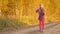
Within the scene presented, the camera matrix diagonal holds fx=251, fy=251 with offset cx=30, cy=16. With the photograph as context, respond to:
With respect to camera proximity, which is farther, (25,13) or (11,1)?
(25,13)

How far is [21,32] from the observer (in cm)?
1508

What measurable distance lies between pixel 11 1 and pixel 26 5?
307 centimetres

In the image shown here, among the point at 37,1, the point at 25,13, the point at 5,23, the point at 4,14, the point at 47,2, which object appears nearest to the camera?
the point at 5,23

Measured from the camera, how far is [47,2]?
27453mm

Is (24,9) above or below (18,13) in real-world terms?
above

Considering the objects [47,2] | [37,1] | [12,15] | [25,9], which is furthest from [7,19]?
[47,2]

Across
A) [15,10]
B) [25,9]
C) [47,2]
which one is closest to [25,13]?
[25,9]

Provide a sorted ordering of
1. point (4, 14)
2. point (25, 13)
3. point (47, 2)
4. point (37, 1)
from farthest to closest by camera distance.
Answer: point (47, 2)
point (37, 1)
point (25, 13)
point (4, 14)

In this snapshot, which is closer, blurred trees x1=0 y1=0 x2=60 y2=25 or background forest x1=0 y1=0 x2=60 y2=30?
background forest x1=0 y1=0 x2=60 y2=30

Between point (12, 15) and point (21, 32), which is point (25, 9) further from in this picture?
point (21, 32)

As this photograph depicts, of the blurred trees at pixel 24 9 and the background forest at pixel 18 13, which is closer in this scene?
the background forest at pixel 18 13

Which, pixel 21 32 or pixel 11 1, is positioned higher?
pixel 11 1

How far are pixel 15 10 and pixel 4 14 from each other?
1.30m

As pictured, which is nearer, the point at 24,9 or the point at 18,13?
the point at 18,13
